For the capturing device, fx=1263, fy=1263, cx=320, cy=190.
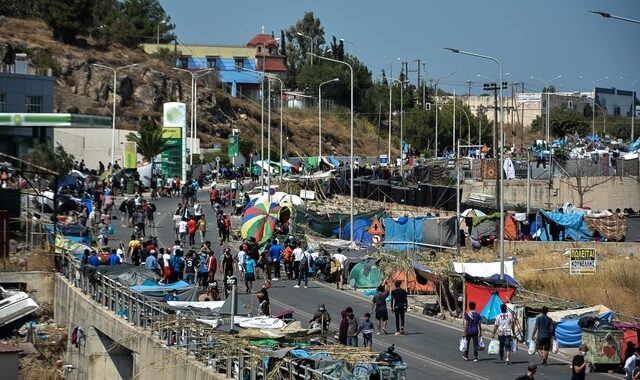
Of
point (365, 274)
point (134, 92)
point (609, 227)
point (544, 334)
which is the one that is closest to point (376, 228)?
point (365, 274)

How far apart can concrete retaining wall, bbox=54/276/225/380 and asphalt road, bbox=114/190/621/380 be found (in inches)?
114

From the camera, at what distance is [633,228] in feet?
168

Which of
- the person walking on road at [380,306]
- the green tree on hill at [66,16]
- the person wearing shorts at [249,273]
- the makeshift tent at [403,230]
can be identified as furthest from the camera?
the green tree on hill at [66,16]

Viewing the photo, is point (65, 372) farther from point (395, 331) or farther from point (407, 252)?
point (407, 252)

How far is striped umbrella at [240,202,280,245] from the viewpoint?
138 feet

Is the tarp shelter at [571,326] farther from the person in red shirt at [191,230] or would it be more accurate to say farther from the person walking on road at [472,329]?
the person in red shirt at [191,230]

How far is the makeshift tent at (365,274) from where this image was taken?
34.9 m

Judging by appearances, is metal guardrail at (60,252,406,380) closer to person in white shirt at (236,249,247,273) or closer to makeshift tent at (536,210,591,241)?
person in white shirt at (236,249,247,273)

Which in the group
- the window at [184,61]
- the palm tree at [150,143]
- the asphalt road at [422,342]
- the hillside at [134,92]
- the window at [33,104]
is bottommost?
the asphalt road at [422,342]

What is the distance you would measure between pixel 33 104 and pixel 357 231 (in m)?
30.9

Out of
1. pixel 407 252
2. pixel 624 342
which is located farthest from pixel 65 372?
pixel 624 342

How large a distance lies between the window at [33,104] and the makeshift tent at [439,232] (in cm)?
3256

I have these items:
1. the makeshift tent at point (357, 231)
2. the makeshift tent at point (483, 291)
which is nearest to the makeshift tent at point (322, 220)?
the makeshift tent at point (357, 231)

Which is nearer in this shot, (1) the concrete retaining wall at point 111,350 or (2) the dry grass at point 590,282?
(1) the concrete retaining wall at point 111,350
